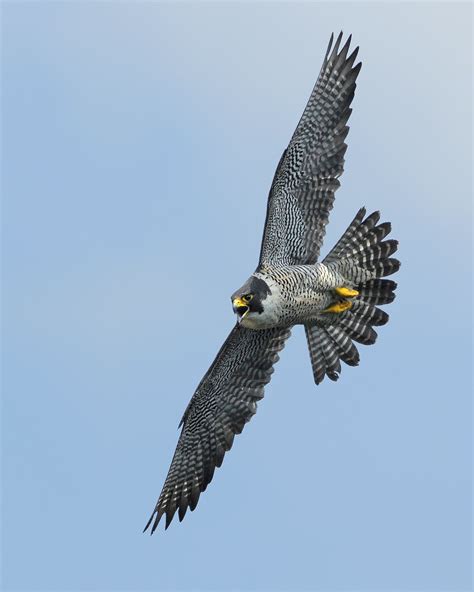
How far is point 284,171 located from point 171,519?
5197 millimetres

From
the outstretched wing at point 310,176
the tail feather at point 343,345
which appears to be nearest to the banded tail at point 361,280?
the tail feather at point 343,345

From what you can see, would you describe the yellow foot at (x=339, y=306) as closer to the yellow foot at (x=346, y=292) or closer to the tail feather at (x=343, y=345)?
the yellow foot at (x=346, y=292)

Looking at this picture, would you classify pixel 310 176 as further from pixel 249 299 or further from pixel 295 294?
pixel 249 299

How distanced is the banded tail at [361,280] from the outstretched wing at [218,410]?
768mm

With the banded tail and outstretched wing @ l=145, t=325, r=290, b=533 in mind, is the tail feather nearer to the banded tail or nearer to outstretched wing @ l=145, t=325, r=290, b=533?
the banded tail

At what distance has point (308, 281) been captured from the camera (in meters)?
14.6

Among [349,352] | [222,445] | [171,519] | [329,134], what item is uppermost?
[329,134]

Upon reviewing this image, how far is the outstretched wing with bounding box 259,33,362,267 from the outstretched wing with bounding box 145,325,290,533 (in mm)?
1252

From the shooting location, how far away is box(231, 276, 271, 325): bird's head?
13750mm

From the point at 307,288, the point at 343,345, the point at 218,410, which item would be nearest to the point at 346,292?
the point at 307,288

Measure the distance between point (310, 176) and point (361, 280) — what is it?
1.60 metres

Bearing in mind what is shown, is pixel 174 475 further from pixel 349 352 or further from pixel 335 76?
pixel 335 76

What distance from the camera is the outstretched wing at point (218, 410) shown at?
15508mm

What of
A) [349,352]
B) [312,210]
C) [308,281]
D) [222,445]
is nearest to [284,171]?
[312,210]
